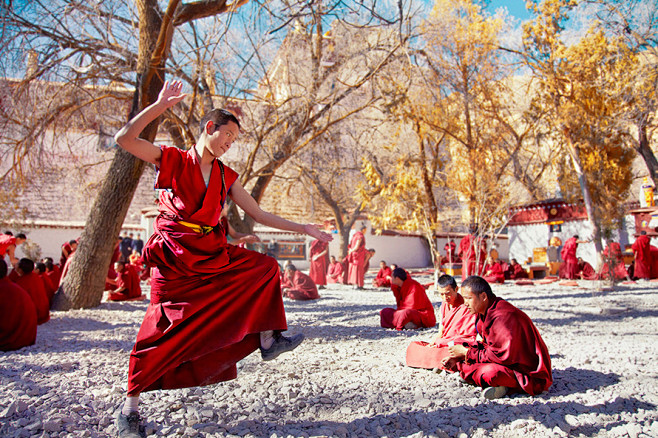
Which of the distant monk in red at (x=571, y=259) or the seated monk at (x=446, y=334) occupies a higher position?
the distant monk in red at (x=571, y=259)

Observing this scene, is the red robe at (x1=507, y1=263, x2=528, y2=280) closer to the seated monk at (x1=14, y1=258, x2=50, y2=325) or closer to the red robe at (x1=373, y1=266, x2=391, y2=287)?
the red robe at (x1=373, y1=266, x2=391, y2=287)

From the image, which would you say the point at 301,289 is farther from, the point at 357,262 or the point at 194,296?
the point at 194,296

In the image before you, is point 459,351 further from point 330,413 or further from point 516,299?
point 516,299

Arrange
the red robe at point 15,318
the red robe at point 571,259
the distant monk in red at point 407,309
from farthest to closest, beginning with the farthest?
the red robe at point 571,259 → the distant monk in red at point 407,309 → the red robe at point 15,318

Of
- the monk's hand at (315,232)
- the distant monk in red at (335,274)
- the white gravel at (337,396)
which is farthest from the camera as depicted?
the distant monk in red at (335,274)

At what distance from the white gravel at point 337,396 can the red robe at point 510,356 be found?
0.32 ft

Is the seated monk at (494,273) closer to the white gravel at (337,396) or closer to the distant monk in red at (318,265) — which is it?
the distant monk in red at (318,265)

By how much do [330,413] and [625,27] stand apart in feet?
26.5

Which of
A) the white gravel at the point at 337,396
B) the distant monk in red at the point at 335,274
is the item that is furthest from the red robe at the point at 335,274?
the white gravel at the point at 337,396

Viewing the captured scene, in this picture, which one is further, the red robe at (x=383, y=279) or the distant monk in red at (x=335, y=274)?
the distant monk in red at (x=335, y=274)

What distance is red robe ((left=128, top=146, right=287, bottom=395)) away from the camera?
7.02 feet

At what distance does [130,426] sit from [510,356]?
6.92 ft

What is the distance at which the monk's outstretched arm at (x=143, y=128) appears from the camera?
2.07 m

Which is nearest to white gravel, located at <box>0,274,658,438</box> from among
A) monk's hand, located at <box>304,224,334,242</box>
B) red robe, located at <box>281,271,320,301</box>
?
monk's hand, located at <box>304,224,334,242</box>
